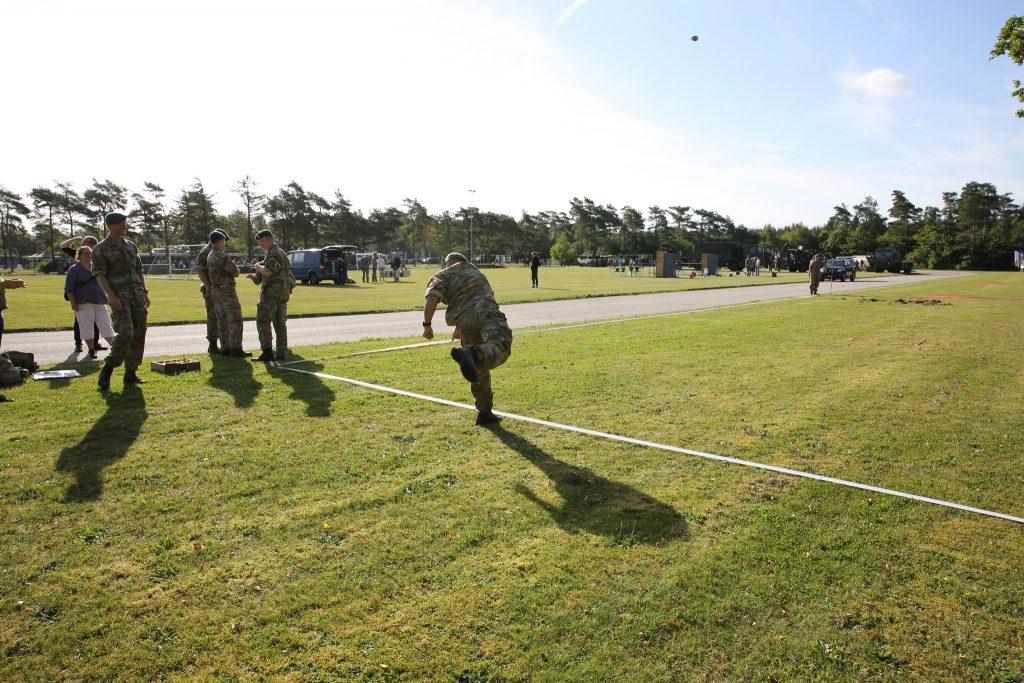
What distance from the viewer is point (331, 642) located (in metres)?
2.98

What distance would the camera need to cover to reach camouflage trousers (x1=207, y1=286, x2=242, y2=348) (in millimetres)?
10641

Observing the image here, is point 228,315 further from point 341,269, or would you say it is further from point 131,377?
point 341,269

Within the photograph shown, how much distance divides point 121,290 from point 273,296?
2.51m

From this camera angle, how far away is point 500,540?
401 centimetres

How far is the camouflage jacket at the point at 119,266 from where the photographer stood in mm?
7809

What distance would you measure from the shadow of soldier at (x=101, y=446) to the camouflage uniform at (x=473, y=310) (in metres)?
3.20

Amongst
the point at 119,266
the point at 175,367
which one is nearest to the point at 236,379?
the point at 175,367

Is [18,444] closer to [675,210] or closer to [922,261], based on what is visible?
[922,261]

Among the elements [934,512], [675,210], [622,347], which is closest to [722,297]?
[622,347]

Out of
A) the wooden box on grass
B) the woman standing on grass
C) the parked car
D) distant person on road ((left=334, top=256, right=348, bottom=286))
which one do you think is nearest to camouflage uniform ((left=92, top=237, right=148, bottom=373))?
the wooden box on grass

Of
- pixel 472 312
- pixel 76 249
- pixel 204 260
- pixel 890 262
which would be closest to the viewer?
pixel 472 312

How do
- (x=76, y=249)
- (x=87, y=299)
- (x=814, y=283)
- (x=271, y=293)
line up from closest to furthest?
1. (x=271, y=293)
2. (x=87, y=299)
3. (x=76, y=249)
4. (x=814, y=283)

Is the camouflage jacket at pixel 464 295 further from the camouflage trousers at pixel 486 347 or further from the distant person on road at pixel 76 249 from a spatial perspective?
the distant person on road at pixel 76 249

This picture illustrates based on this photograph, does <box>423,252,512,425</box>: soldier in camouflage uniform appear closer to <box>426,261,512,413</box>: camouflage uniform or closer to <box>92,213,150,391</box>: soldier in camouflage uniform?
<box>426,261,512,413</box>: camouflage uniform
